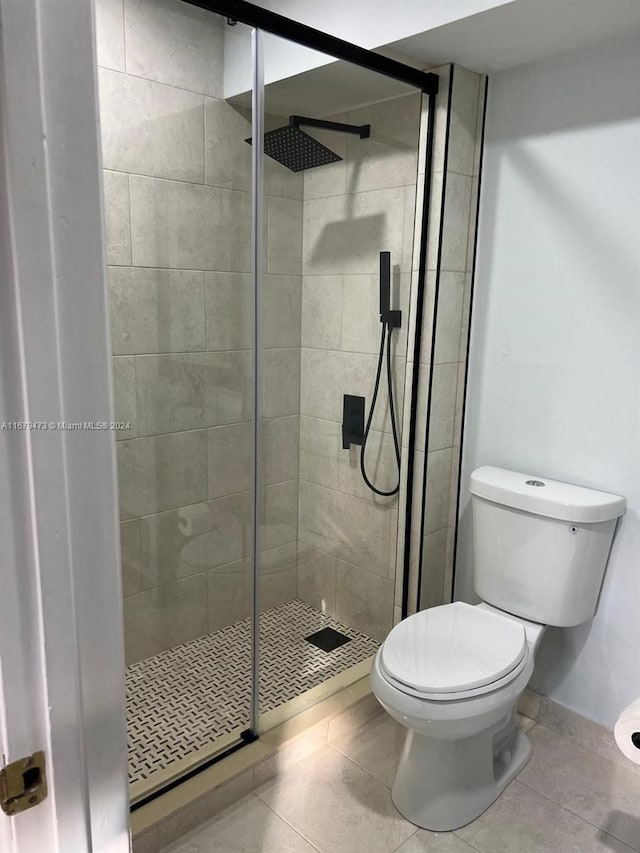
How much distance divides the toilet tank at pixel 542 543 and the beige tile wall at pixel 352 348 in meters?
0.42

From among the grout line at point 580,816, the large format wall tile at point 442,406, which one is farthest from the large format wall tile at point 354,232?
the grout line at point 580,816

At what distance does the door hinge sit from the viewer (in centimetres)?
71

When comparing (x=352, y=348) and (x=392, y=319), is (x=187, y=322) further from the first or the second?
(x=392, y=319)

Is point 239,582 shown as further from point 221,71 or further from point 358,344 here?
point 221,71

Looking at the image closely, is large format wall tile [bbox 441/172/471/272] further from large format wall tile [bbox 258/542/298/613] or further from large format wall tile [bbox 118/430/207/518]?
large format wall tile [bbox 258/542/298/613]

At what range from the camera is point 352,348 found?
2.35 m

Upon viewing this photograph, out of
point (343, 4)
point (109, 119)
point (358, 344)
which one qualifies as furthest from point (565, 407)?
point (109, 119)

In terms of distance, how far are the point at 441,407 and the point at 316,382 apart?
46 cm

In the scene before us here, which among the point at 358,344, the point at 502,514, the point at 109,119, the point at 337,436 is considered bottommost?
the point at 502,514

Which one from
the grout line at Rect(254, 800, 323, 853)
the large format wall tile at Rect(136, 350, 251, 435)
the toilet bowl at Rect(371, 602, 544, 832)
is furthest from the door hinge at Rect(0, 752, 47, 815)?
the large format wall tile at Rect(136, 350, 251, 435)

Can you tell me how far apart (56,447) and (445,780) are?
1.64 metres

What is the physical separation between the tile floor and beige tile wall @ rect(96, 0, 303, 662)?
561 mm

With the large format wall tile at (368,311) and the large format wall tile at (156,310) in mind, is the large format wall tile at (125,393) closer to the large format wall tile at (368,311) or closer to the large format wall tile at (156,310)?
the large format wall tile at (156,310)

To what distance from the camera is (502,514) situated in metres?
2.08
